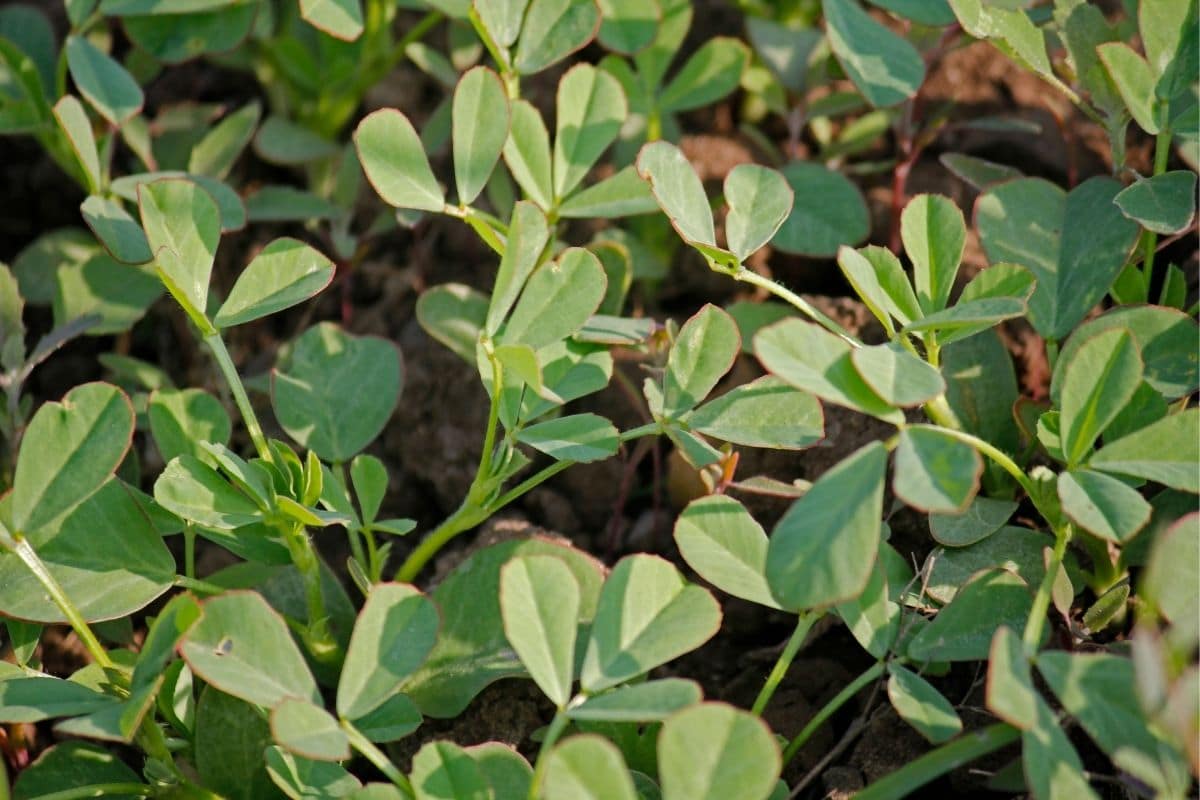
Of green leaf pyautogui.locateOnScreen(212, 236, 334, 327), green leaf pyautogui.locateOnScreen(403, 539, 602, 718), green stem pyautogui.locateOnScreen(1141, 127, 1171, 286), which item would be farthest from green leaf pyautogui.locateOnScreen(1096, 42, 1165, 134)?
green leaf pyautogui.locateOnScreen(212, 236, 334, 327)

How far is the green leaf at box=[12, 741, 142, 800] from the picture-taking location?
1.30 m

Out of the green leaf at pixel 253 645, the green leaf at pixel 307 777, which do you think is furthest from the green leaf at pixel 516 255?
the green leaf at pixel 307 777

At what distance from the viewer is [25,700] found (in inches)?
45.2

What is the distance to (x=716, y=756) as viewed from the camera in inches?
37.8

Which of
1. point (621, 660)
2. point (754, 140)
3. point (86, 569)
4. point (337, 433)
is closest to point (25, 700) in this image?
point (86, 569)

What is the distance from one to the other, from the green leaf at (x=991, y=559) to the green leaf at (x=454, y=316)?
24.9 inches

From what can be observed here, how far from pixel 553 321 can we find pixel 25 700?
620 millimetres

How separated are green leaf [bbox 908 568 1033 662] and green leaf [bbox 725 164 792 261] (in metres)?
0.40

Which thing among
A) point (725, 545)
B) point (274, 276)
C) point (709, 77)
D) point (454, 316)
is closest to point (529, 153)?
point (454, 316)

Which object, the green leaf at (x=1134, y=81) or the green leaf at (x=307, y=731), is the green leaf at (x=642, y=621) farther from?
the green leaf at (x=1134, y=81)

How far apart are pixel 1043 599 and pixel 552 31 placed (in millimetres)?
888

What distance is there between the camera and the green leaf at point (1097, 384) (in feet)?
3.70

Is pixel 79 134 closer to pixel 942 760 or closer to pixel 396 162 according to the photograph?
pixel 396 162

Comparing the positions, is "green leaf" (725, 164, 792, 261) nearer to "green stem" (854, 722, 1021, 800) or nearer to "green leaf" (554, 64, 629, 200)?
"green leaf" (554, 64, 629, 200)
